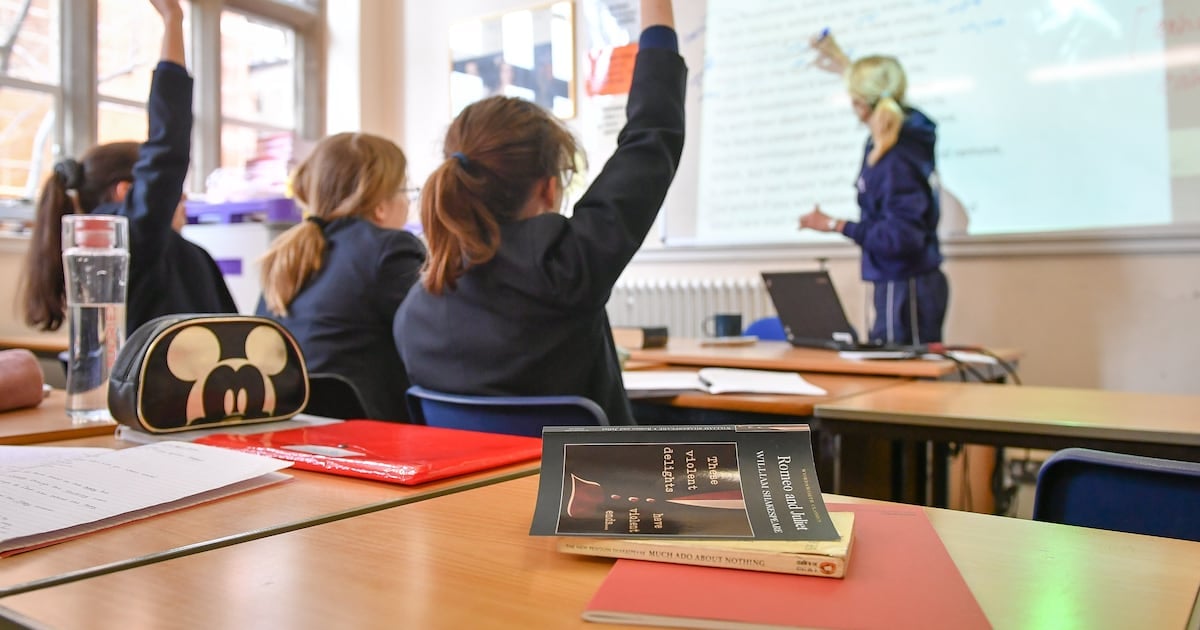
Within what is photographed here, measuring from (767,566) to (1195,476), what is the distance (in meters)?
0.52

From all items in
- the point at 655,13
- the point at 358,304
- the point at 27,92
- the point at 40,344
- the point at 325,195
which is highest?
the point at 27,92

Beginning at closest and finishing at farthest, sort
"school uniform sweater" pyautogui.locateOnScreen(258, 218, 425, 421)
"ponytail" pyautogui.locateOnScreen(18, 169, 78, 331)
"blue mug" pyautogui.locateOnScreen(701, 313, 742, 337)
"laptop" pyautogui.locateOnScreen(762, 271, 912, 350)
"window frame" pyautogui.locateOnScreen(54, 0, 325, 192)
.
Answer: "school uniform sweater" pyautogui.locateOnScreen(258, 218, 425, 421), "ponytail" pyautogui.locateOnScreen(18, 169, 78, 331), "laptop" pyautogui.locateOnScreen(762, 271, 912, 350), "blue mug" pyautogui.locateOnScreen(701, 313, 742, 337), "window frame" pyautogui.locateOnScreen(54, 0, 325, 192)

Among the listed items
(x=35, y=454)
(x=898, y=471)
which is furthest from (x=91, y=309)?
(x=898, y=471)

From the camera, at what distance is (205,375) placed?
3.60 feet

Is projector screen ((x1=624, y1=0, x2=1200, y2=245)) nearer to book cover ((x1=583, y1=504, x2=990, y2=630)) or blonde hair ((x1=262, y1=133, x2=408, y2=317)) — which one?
blonde hair ((x1=262, y1=133, x2=408, y2=317))

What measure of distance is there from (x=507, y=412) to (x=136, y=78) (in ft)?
13.2

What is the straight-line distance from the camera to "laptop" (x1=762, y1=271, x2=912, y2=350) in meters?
2.54

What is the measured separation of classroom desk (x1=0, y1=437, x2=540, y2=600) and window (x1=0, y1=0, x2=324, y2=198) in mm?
3627

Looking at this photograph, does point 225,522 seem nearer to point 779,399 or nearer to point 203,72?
point 779,399

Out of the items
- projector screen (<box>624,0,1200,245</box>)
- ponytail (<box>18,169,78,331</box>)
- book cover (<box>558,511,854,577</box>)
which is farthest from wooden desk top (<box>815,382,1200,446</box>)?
projector screen (<box>624,0,1200,245</box>)

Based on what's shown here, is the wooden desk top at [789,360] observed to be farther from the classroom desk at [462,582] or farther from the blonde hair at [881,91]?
the classroom desk at [462,582]

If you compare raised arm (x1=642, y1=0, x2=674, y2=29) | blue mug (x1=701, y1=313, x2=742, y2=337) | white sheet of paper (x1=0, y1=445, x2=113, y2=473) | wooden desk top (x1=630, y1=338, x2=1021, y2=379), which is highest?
raised arm (x1=642, y1=0, x2=674, y2=29)

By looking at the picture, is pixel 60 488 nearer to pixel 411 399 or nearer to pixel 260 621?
pixel 260 621

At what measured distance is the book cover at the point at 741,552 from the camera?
54cm
